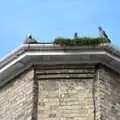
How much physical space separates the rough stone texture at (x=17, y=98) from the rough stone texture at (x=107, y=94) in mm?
1569

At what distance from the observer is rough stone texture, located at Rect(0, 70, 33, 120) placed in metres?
16.2

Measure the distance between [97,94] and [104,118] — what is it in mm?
670

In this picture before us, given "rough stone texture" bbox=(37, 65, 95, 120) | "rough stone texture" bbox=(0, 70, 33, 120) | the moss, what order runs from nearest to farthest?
1. "rough stone texture" bbox=(37, 65, 95, 120)
2. "rough stone texture" bbox=(0, 70, 33, 120)
3. the moss

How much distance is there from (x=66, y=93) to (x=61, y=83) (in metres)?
0.33

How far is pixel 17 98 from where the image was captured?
54.4 feet

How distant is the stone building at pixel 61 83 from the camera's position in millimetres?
16094

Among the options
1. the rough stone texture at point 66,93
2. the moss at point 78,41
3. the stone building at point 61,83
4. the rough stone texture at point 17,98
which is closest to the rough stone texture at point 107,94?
the stone building at point 61,83

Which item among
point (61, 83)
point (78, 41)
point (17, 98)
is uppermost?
point (78, 41)

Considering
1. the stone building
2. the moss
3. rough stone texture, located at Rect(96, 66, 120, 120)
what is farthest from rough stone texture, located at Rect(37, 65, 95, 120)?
the moss

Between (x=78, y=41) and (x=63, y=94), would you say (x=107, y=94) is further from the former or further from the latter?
(x=78, y=41)

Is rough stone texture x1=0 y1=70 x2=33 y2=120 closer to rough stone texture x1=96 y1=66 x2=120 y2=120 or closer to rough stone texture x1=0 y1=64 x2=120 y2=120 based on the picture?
rough stone texture x1=0 y1=64 x2=120 y2=120

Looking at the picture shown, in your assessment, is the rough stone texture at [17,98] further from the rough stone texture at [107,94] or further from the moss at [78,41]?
the rough stone texture at [107,94]

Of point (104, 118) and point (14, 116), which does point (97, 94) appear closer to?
point (104, 118)

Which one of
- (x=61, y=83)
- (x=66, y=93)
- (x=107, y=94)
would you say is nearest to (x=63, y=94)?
(x=66, y=93)
